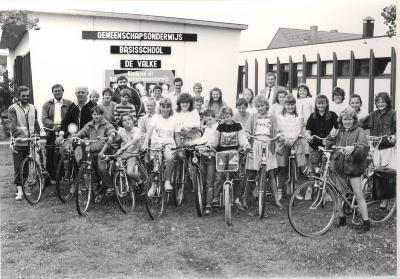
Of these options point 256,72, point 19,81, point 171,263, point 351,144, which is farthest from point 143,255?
point 256,72

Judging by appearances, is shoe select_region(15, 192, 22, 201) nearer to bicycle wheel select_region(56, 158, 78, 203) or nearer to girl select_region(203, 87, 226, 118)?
bicycle wheel select_region(56, 158, 78, 203)

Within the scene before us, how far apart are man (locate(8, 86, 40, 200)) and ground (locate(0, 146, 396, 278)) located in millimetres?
878

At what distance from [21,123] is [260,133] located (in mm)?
3671

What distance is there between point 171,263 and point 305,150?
351cm

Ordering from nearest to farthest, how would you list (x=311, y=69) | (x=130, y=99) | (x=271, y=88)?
(x=271, y=88)
(x=130, y=99)
(x=311, y=69)

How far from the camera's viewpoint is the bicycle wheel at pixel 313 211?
224 inches

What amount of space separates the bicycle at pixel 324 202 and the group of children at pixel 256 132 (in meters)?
0.19

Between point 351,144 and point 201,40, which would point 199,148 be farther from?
point 201,40

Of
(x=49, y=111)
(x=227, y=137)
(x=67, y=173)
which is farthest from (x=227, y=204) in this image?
(x=49, y=111)

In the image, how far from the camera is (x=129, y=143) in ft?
21.9

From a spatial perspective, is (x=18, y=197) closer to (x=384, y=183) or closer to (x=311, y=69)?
(x=384, y=183)

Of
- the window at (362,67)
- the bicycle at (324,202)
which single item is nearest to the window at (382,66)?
the window at (362,67)

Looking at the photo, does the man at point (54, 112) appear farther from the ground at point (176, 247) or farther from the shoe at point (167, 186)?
the shoe at point (167, 186)

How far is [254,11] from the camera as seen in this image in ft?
21.8
